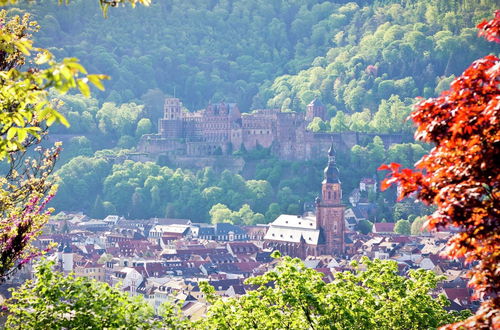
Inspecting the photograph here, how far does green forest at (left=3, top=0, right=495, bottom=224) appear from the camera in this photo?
355 feet

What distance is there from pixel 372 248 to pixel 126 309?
6887 centimetres

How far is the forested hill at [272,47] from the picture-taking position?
142m

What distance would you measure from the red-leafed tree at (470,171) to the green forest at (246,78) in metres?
88.1

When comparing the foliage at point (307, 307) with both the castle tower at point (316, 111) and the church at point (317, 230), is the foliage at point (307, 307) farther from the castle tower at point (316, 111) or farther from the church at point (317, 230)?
the castle tower at point (316, 111)

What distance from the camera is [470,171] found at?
8.69 meters

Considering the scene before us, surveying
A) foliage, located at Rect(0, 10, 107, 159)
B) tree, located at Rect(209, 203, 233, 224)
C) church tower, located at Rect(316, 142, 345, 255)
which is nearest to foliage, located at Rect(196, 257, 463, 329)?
foliage, located at Rect(0, 10, 107, 159)

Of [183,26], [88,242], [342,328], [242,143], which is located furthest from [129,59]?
[342,328]

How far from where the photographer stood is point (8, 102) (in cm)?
1002

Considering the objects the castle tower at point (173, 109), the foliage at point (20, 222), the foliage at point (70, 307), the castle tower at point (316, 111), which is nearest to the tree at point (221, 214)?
the castle tower at point (173, 109)

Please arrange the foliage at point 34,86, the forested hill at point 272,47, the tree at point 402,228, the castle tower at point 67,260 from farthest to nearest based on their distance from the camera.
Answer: the forested hill at point 272,47 < the tree at point 402,228 < the castle tower at point 67,260 < the foliage at point 34,86

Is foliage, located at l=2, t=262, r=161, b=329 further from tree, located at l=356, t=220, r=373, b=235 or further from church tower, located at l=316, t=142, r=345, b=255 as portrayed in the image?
tree, located at l=356, t=220, r=373, b=235

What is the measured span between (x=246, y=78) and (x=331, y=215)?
78.3 m

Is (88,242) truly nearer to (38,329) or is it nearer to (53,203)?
(53,203)

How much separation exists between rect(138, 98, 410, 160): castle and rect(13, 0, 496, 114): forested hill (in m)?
20.2
